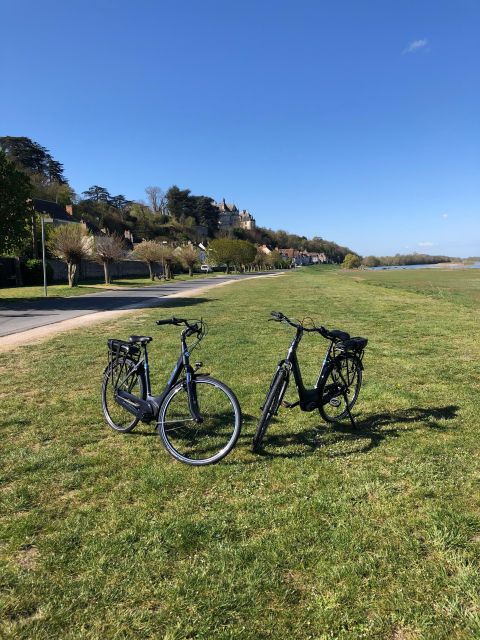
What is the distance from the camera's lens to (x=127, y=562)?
254 centimetres

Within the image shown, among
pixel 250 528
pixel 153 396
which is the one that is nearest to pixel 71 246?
pixel 153 396

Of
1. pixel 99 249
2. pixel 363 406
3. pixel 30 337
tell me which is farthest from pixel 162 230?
pixel 363 406

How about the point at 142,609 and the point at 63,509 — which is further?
the point at 63,509

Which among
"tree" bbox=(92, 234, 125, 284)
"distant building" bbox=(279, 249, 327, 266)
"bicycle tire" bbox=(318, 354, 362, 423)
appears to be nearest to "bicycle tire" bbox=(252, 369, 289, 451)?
"bicycle tire" bbox=(318, 354, 362, 423)

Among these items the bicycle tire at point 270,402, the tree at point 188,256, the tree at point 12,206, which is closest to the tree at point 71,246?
the tree at point 12,206

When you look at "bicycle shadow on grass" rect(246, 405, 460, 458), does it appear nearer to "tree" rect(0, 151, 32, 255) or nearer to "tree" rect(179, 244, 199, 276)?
"tree" rect(0, 151, 32, 255)

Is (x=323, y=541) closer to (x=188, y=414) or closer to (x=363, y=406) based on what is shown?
(x=188, y=414)

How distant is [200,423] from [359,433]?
172 cm

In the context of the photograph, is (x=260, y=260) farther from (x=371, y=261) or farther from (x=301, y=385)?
(x=301, y=385)

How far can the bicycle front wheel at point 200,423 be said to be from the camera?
3.74 metres

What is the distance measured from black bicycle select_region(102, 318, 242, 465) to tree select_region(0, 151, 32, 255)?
60.8 feet

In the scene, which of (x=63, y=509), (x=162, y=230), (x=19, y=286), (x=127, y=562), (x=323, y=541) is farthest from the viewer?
(x=162, y=230)

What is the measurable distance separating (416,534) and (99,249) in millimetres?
37885

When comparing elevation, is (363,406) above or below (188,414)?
below
